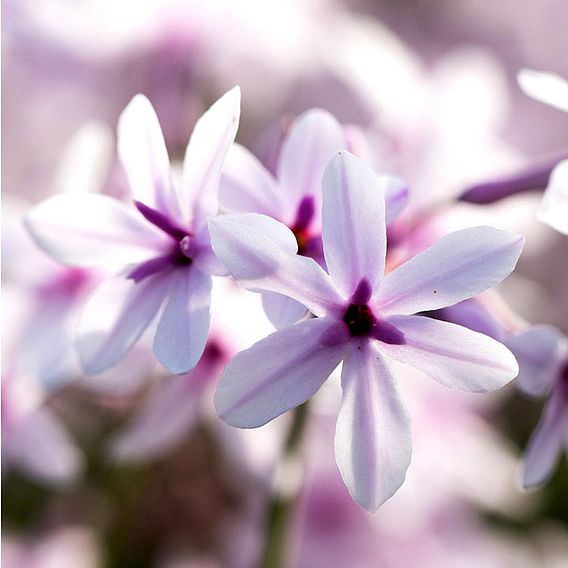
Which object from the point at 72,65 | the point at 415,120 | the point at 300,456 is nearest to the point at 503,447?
the point at 415,120

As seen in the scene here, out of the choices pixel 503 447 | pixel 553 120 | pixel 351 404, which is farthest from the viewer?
pixel 553 120

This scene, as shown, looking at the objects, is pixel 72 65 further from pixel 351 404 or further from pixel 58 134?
pixel 351 404

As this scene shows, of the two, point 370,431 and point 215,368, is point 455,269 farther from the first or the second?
point 215,368

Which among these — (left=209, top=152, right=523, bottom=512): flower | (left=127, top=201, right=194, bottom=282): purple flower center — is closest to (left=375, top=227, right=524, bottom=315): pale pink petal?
(left=209, top=152, right=523, bottom=512): flower

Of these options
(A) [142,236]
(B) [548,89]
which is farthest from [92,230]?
(B) [548,89]

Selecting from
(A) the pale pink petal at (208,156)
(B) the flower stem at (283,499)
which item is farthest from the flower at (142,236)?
(B) the flower stem at (283,499)

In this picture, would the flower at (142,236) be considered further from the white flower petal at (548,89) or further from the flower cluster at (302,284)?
the white flower petal at (548,89)

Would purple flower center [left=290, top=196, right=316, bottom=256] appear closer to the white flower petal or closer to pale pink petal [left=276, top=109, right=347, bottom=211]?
pale pink petal [left=276, top=109, right=347, bottom=211]
